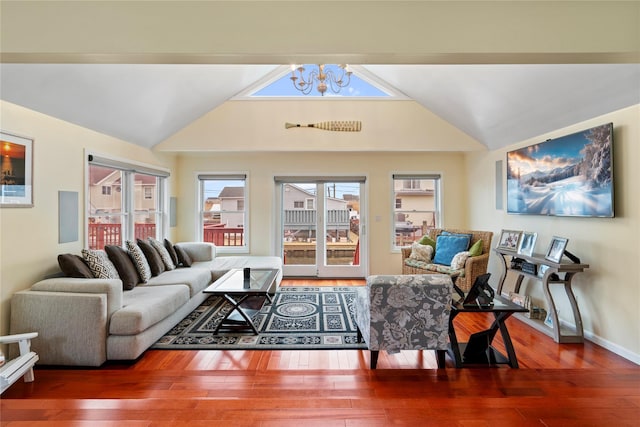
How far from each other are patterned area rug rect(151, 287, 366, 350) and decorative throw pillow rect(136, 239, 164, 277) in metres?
Result: 0.73

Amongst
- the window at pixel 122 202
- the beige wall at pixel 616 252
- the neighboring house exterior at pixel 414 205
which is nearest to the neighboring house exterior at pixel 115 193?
the window at pixel 122 202

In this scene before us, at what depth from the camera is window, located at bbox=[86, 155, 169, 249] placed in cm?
380

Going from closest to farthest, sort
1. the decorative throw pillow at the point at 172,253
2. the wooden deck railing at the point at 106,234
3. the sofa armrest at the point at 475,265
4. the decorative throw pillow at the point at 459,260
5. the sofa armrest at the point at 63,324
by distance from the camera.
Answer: the sofa armrest at the point at 63,324 → the wooden deck railing at the point at 106,234 → the sofa armrest at the point at 475,265 → the decorative throw pillow at the point at 459,260 → the decorative throw pillow at the point at 172,253

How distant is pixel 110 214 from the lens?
4082 mm

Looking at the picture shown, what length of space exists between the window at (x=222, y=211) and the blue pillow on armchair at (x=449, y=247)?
11.1 feet

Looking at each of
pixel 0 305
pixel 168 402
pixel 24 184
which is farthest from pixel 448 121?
pixel 0 305

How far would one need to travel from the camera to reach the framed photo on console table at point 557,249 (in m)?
3.04

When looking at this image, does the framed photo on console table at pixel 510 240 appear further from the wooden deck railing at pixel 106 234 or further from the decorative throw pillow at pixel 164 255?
the wooden deck railing at pixel 106 234

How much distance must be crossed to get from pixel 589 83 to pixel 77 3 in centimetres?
379

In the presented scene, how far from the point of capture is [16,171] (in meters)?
2.70

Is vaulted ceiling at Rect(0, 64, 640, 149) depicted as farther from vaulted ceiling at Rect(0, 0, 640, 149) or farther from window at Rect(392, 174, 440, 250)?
window at Rect(392, 174, 440, 250)

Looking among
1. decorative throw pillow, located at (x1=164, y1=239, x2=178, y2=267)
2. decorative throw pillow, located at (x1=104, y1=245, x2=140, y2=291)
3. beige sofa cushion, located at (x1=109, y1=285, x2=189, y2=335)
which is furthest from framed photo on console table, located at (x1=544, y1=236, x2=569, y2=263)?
decorative throw pillow, located at (x1=164, y1=239, x2=178, y2=267)

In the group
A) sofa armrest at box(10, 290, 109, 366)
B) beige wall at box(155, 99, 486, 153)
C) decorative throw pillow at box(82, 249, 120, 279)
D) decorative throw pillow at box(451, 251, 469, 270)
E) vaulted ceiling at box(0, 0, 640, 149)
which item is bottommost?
sofa armrest at box(10, 290, 109, 366)

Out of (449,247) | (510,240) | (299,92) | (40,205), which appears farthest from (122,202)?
(510,240)
